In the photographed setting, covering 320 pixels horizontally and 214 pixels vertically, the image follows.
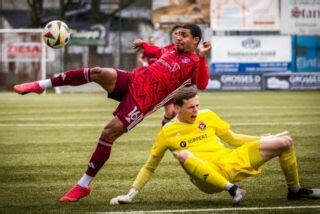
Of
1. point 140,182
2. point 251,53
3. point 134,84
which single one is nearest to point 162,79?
point 134,84

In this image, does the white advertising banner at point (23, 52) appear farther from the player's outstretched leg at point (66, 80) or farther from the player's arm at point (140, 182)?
the player's arm at point (140, 182)

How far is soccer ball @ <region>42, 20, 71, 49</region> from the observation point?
10531 mm

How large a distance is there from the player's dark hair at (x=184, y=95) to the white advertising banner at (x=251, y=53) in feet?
93.8

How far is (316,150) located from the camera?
1242cm

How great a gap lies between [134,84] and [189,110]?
33.9 inches

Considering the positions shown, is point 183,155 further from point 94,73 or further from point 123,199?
point 94,73

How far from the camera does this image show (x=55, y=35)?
1055 centimetres

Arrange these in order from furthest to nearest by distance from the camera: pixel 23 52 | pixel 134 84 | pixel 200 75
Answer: pixel 23 52 < pixel 200 75 < pixel 134 84

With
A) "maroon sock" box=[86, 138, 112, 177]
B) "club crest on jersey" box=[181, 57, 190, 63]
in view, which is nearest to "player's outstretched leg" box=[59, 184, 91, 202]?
"maroon sock" box=[86, 138, 112, 177]

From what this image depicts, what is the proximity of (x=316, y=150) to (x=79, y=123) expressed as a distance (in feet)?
22.2

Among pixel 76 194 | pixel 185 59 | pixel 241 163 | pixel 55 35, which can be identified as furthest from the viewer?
pixel 55 35

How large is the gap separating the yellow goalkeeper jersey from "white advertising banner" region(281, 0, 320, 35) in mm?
30615

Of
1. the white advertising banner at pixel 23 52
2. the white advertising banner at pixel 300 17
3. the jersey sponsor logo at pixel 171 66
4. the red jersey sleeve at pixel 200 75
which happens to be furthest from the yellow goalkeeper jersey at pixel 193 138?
the white advertising banner at pixel 300 17

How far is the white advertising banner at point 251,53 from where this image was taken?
121 ft
